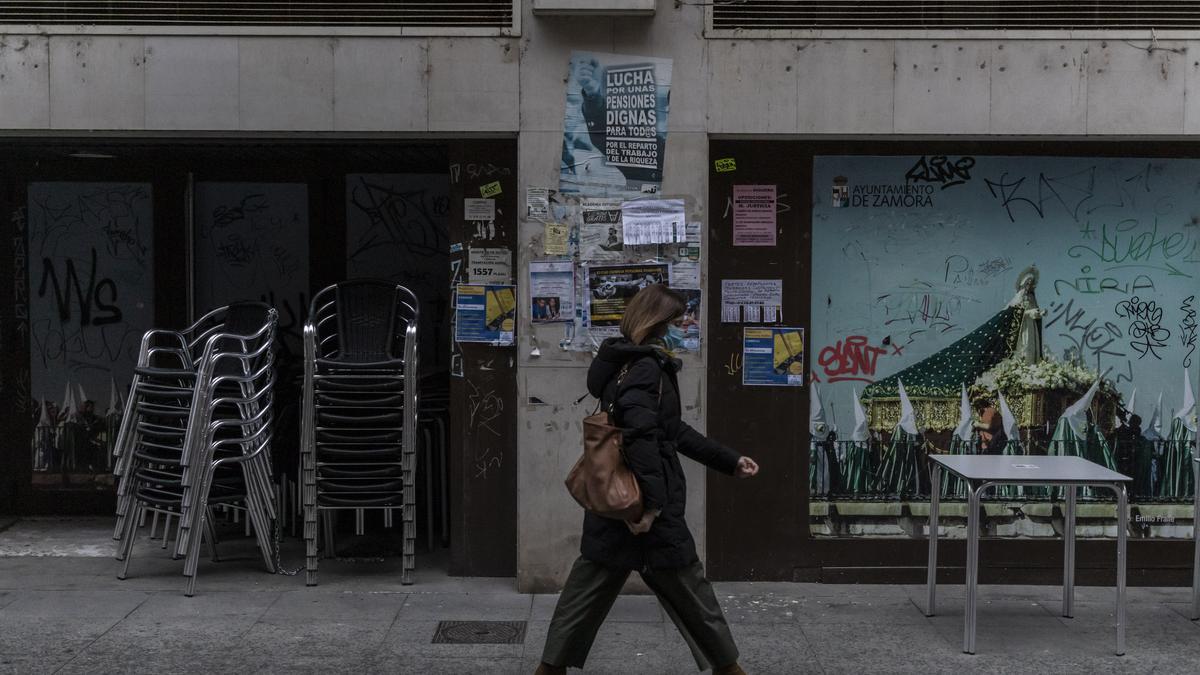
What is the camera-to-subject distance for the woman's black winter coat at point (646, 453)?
5270mm

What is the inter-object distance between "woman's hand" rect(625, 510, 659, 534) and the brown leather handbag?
2 centimetres

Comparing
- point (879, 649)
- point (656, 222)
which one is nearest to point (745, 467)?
point (879, 649)

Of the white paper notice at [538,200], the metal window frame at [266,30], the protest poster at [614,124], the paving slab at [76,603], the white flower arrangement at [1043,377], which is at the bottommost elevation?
the paving slab at [76,603]

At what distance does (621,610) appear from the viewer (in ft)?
23.4

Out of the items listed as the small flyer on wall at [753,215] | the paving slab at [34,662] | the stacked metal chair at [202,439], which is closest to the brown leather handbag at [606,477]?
the small flyer on wall at [753,215]

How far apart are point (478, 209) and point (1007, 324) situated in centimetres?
324

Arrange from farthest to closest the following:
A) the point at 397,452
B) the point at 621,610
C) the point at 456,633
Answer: the point at 397,452, the point at 621,610, the point at 456,633

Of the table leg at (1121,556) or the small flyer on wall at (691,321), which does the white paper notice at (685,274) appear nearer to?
the small flyer on wall at (691,321)

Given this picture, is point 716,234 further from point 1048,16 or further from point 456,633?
point 456,633

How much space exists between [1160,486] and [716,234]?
10.1ft

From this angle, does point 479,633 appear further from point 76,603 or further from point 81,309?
point 81,309

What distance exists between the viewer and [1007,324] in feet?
24.9

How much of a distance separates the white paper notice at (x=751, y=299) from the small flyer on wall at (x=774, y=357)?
0.09m

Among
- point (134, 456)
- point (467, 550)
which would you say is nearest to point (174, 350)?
point (134, 456)
